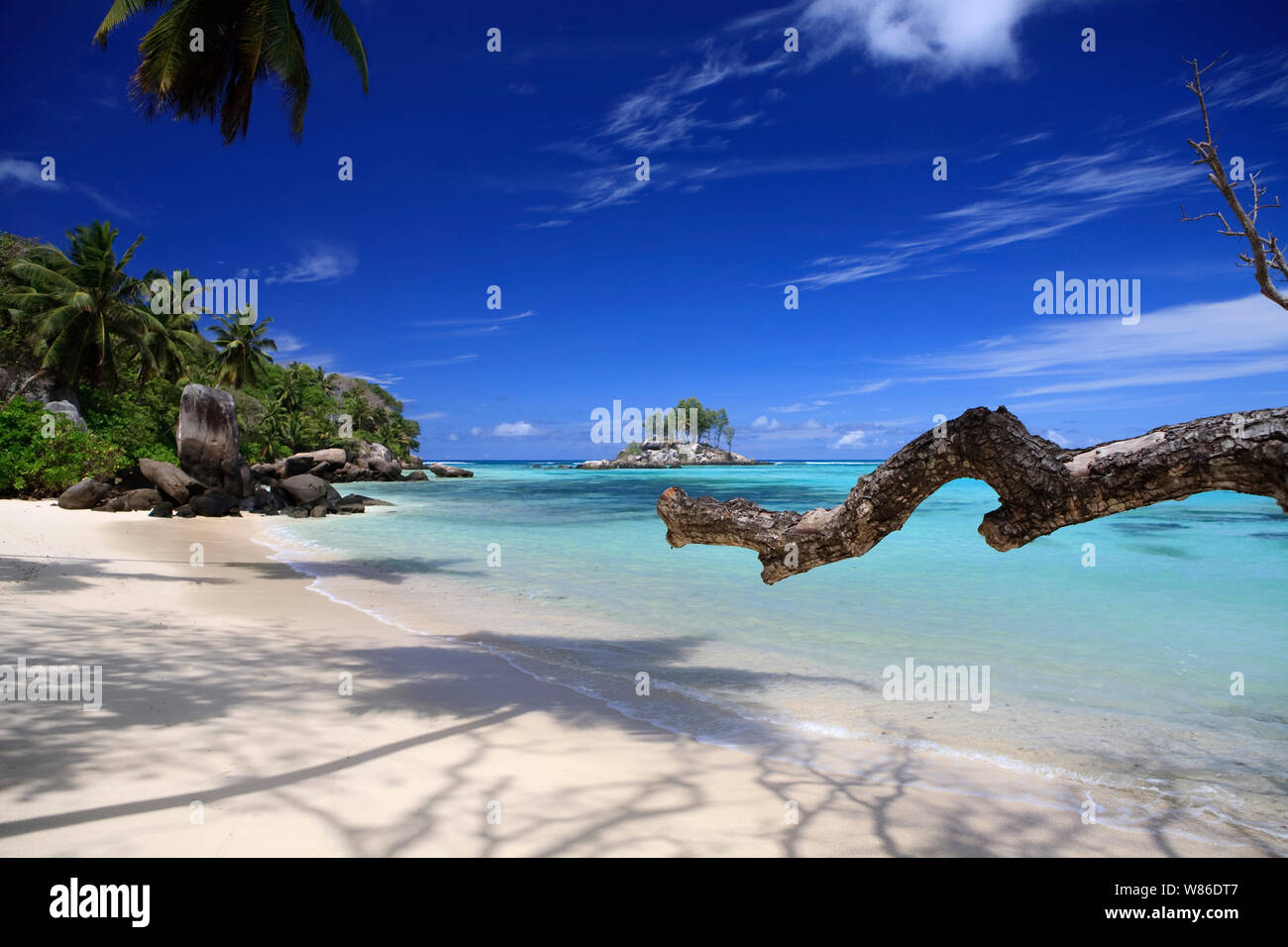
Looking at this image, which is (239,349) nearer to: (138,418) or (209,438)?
(138,418)

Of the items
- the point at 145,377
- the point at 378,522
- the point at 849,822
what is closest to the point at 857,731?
the point at 849,822

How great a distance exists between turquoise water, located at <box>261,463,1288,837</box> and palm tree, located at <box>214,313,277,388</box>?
3516 cm

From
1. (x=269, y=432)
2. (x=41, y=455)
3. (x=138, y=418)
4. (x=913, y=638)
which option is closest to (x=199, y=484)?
A: (x=41, y=455)

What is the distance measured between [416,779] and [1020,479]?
4047mm

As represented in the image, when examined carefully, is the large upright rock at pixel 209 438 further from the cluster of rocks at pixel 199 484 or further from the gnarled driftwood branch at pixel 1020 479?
the gnarled driftwood branch at pixel 1020 479

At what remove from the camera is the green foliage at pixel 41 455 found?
25766 mm

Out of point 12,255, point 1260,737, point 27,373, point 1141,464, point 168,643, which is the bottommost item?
point 1260,737

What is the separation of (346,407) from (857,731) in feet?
275

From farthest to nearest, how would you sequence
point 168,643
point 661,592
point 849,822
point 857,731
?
point 661,592 < point 168,643 < point 857,731 < point 849,822

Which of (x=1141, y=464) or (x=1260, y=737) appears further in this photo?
(x=1260, y=737)

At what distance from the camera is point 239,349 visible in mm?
51531

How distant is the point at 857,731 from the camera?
6488 millimetres

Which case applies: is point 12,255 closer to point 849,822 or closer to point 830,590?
point 830,590

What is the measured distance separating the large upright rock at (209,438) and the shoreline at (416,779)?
20301mm
